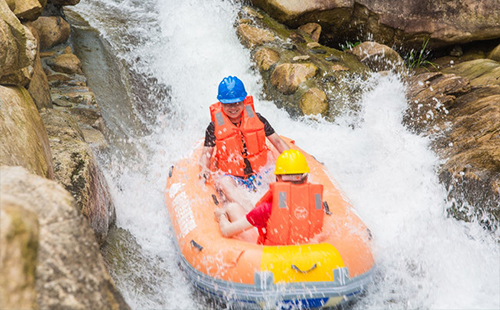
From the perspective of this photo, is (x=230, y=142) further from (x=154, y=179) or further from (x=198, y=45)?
(x=198, y=45)

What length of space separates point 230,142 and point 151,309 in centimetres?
180

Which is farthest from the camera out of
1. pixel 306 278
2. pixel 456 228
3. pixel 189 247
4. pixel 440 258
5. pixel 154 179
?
pixel 154 179

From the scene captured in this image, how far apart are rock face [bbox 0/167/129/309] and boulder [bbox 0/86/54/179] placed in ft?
2.88

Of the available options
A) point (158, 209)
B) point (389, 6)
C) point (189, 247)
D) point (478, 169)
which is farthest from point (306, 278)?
point (389, 6)

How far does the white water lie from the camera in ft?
12.7

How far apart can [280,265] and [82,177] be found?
190 centimetres

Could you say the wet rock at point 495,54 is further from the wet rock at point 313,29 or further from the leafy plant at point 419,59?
the wet rock at point 313,29

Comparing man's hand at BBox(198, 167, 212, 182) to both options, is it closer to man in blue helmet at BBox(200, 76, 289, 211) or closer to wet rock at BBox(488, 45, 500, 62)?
man in blue helmet at BBox(200, 76, 289, 211)

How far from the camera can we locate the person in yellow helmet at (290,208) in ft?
11.3

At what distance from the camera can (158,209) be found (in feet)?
16.0

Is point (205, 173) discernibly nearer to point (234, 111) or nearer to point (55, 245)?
point (234, 111)

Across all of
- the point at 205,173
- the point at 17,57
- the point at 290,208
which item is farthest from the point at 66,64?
the point at 290,208

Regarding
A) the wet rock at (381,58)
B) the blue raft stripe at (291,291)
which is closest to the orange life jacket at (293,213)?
the blue raft stripe at (291,291)

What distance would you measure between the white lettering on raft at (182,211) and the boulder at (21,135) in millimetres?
1276
